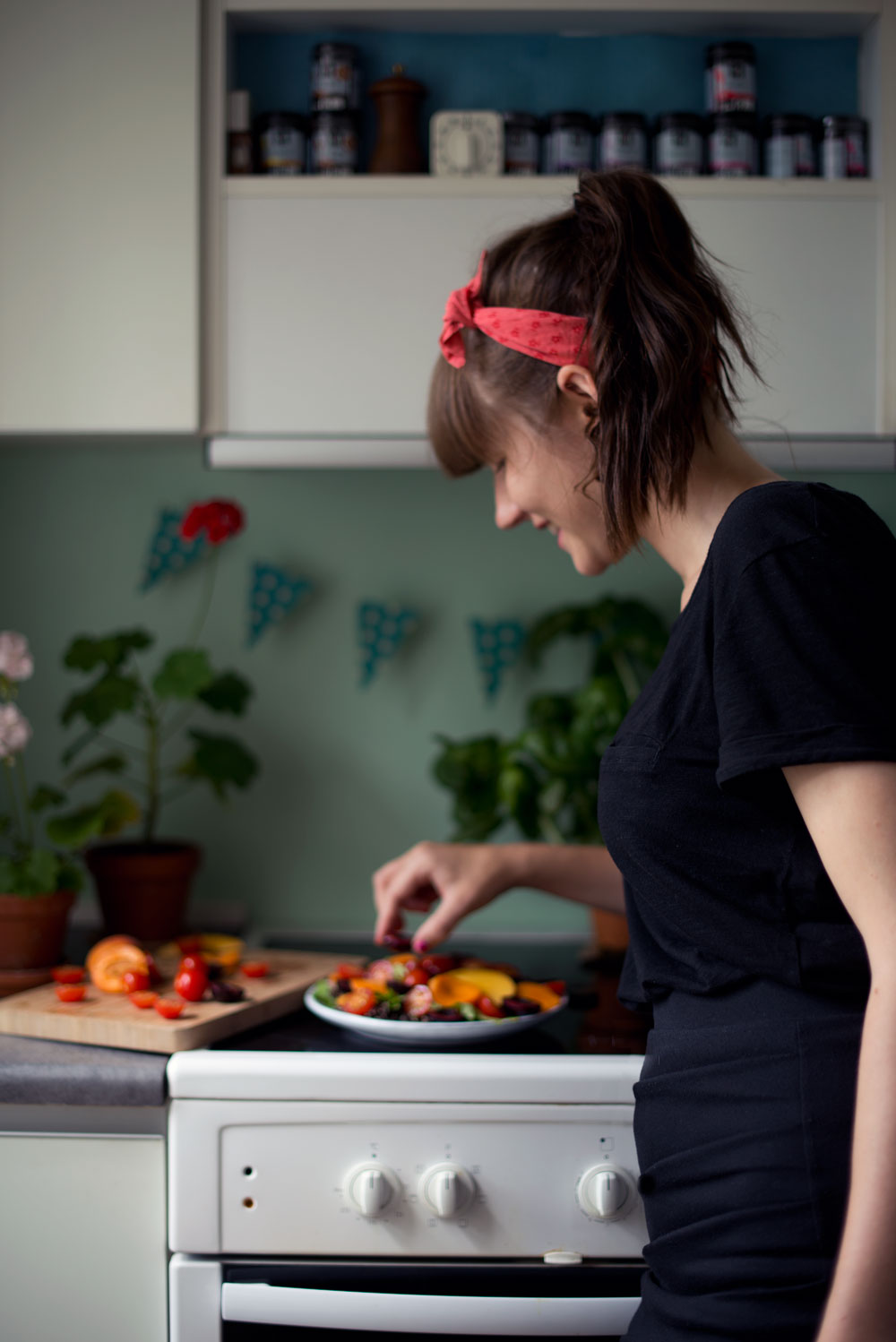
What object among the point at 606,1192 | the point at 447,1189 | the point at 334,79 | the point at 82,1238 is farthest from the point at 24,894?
the point at 334,79

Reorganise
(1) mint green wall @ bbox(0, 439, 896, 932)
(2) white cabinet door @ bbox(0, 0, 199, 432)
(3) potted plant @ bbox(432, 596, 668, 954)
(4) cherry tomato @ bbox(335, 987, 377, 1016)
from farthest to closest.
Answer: (1) mint green wall @ bbox(0, 439, 896, 932) → (3) potted plant @ bbox(432, 596, 668, 954) → (2) white cabinet door @ bbox(0, 0, 199, 432) → (4) cherry tomato @ bbox(335, 987, 377, 1016)

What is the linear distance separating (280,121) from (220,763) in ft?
2.69

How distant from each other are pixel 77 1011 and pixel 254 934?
0.51 metres

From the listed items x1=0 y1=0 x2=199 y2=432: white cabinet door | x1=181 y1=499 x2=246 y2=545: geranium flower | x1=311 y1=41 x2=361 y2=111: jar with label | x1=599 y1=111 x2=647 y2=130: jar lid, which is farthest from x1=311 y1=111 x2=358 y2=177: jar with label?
x1=181 y1=499 x2=246 y2=545: geranium flower

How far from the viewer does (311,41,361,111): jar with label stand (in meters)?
1.42

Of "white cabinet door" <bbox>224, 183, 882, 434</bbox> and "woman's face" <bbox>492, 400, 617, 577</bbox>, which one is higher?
"white cabinet door" <bbox>224, 183, 882, 434</bbox>

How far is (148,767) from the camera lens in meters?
1.63

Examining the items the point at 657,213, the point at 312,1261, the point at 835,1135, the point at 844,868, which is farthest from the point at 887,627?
the point at 312,1261

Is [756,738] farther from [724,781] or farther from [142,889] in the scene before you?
[142,889]

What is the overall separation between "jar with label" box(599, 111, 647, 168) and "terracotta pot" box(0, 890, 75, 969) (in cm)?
111

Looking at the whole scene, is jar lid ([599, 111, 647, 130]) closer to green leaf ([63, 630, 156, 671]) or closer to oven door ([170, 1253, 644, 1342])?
green leaf ([63, 630, 156, 671])

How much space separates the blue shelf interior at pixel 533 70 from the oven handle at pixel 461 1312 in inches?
52.7

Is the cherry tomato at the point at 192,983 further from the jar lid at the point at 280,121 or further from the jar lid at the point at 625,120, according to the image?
the jar lid at the point at 625,120

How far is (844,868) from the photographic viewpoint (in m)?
0.61
